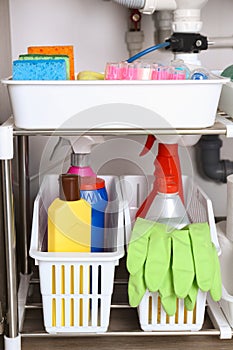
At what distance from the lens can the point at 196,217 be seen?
52.8 inches

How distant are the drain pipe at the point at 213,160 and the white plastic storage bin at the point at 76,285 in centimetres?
50

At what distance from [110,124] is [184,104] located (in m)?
0.14

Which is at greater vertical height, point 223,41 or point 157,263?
point 223,41

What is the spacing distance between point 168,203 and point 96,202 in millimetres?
156

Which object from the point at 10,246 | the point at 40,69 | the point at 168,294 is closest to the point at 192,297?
the point at 168,294

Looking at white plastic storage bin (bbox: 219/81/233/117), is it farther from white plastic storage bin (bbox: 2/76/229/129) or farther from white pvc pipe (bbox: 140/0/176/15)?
white pvc pipe (bbox: 140/0/176/15)

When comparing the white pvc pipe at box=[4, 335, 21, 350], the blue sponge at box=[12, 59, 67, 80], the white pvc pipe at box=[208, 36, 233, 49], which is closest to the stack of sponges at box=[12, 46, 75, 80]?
the blue sponge at box=[12, 59, 67, 80]

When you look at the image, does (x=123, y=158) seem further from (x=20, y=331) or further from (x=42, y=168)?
(x=20, y=331)

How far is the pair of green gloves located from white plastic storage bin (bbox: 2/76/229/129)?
0.22 m

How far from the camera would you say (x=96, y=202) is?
1287 mm

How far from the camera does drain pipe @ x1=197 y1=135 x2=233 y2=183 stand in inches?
64.5

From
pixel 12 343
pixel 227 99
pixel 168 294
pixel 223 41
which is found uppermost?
pixel 223 41

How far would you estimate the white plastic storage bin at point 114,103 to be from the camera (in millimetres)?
1043

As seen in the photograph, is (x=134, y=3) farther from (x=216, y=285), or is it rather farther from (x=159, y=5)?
(x=216, y=285)
